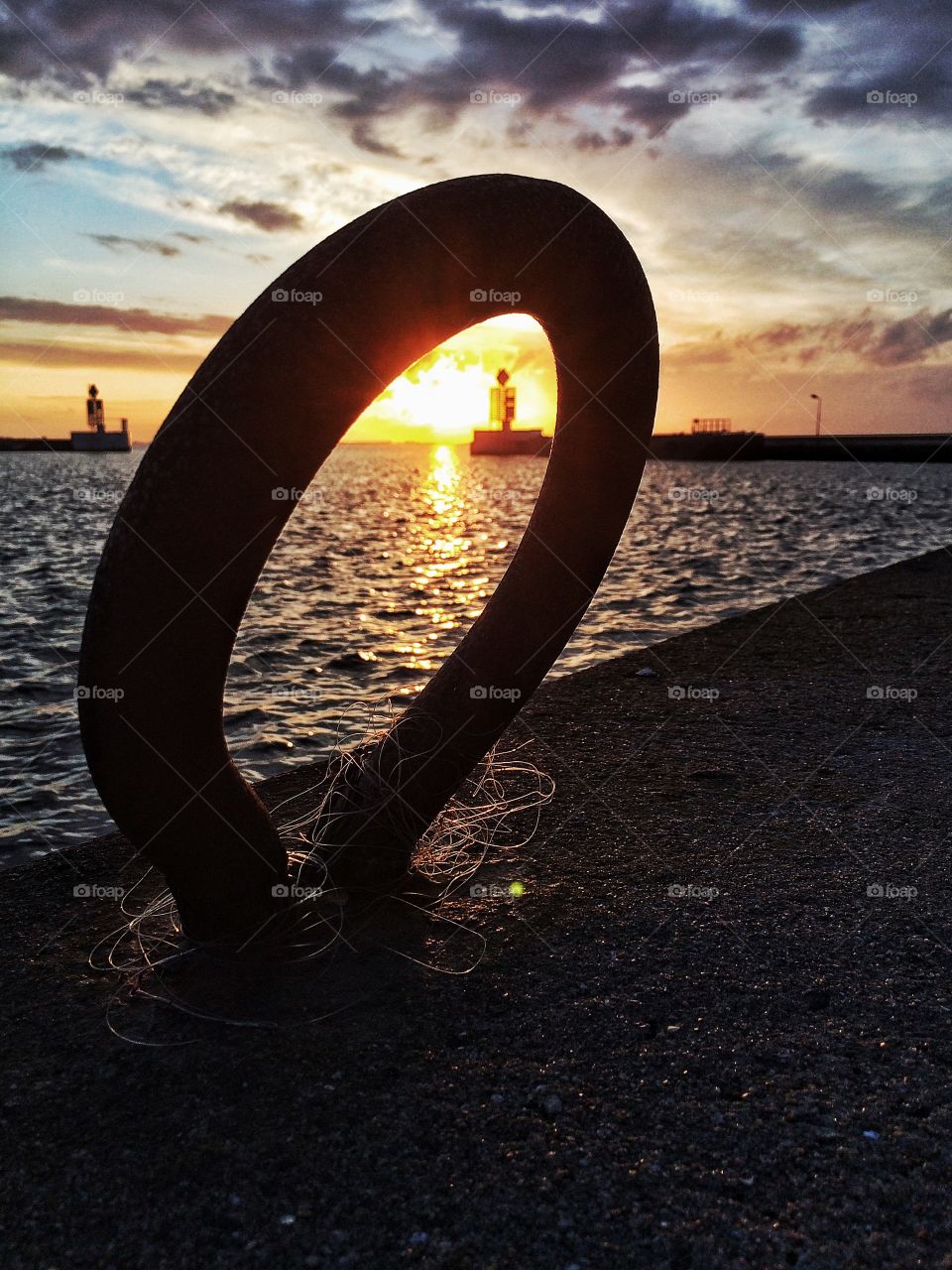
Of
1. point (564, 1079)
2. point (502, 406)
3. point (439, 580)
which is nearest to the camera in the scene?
point (564, 1079)

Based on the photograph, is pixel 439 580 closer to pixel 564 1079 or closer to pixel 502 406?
pixel 564 1079

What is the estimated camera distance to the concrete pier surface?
2314 mm

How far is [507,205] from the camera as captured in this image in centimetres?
355

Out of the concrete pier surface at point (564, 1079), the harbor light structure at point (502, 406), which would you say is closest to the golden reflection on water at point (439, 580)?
the concrete pier surface at point (564, 1079)

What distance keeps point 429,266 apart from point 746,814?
3.13 m

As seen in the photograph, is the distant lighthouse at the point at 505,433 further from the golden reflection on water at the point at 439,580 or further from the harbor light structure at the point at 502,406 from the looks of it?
the golden reflection on water at the point at 439,580

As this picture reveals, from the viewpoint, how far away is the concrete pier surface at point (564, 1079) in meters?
2.31

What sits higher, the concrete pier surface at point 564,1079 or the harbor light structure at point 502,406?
the harbor light structure at point 502,406

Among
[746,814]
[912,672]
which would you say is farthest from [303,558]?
[746,814]

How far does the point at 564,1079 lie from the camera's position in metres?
2.85

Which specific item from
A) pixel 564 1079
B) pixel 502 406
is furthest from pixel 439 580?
pixel 502 406

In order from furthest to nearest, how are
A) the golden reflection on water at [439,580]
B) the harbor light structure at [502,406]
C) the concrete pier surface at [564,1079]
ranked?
the harbor light structure at [502,406], the golden reflection on water at [439,580], the concrete pier surface at [564,1079]

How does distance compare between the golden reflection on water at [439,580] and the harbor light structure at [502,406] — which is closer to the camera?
the golden reflection on water at [439,580]

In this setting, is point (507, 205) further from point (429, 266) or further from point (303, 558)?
point (303, 558)
